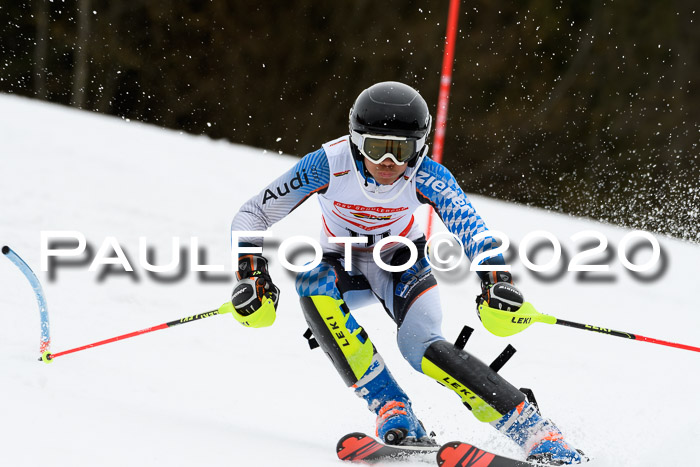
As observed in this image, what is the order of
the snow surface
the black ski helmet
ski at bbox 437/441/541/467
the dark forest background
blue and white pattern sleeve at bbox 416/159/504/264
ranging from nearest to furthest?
ski at bbox 437/441/541/467, the snow surface, the black ski helmet, blue and white pattern sleeve at bbox 416/159/504/264, the dark forest background

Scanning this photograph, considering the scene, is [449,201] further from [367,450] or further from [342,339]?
→ [367,450]

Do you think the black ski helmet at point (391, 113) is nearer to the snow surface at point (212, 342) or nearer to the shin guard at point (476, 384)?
the shin guard at point (476, 384)

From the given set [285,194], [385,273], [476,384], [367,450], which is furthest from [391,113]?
[367,450]

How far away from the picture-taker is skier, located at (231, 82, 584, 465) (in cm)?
286

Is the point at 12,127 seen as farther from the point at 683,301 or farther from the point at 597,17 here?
the point at 597,17

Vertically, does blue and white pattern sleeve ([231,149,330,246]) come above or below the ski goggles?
below

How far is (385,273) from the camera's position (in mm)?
3412

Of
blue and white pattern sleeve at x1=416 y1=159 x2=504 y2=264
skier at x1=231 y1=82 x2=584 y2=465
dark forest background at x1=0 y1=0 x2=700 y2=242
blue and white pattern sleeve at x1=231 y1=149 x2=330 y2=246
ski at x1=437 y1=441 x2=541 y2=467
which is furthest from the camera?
dark forest background at x1=0 y1=0 x2=700 y2=242

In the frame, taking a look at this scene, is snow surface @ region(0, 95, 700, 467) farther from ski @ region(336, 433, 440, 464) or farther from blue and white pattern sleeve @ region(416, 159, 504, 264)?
blue and white pattern sleeve @ region(416, 159, 504, 264)

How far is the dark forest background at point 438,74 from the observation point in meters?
17.0

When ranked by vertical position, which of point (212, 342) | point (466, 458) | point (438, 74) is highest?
point (466, 458)

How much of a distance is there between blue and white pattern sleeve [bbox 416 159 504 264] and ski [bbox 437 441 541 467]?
0.83 metres

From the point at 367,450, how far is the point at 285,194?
113 centimetres

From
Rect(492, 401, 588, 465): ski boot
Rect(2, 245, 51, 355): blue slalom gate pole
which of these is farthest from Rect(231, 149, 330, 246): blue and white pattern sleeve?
Rect(492, 401, 588, 465): ski boot
